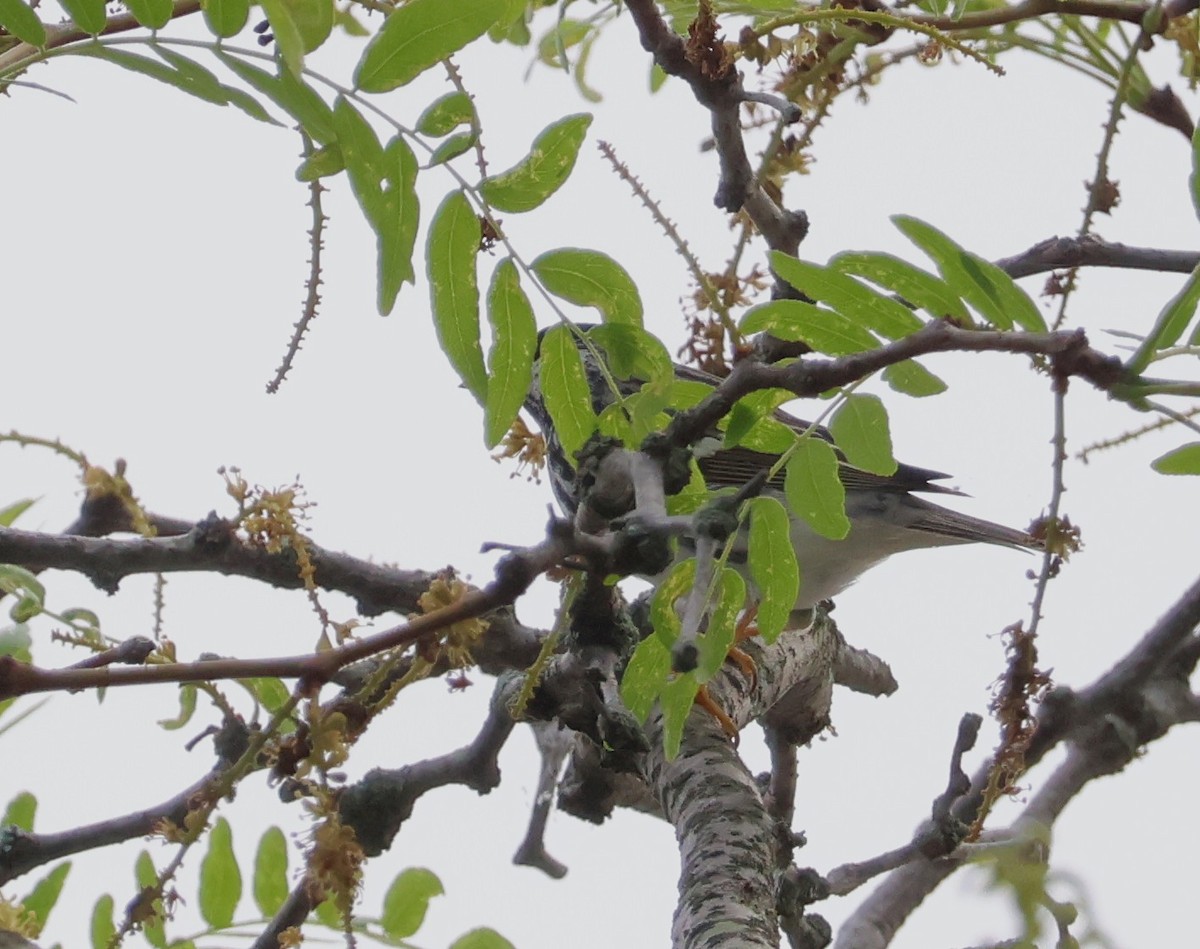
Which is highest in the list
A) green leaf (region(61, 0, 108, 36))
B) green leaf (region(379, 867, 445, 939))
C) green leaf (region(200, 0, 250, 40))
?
green leaf (region(61, 0, 108, 36))

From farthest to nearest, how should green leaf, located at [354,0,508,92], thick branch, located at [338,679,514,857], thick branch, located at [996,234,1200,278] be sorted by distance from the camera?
thick branch, located at [338,679,514,857] → thick branch, located at [996,234,1200,278] → green leaf, located at [354,0,508,92]

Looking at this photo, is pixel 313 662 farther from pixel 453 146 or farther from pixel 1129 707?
pixel 1129 707

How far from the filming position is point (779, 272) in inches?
66.2

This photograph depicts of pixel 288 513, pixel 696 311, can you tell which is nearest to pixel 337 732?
pixel 288 513

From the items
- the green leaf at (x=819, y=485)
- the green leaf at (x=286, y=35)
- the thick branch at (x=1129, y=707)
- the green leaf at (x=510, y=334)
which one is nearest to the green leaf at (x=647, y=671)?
the green leaf at (x=819, y=485)

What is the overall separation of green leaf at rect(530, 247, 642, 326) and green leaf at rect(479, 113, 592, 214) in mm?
99

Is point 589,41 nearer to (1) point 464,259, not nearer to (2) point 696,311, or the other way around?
(2) point 696,311

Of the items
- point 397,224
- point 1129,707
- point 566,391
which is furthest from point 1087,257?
point 1129,707

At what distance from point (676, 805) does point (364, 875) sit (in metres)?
1.10

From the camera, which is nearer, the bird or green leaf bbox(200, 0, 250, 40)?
green leaf bbox(200, 0, 250, 40)

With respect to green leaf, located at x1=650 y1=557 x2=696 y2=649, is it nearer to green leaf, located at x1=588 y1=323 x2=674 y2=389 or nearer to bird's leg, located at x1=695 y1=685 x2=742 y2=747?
green leaf, located at x1=588 y1=323 x2=674 y2=389

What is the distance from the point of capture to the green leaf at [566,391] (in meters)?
1.83

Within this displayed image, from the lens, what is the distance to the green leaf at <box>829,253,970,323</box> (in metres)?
1.67

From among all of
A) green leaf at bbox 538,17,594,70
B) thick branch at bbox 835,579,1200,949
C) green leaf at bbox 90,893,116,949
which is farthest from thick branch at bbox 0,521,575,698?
thick branch at bbox 835,579,1200,949
